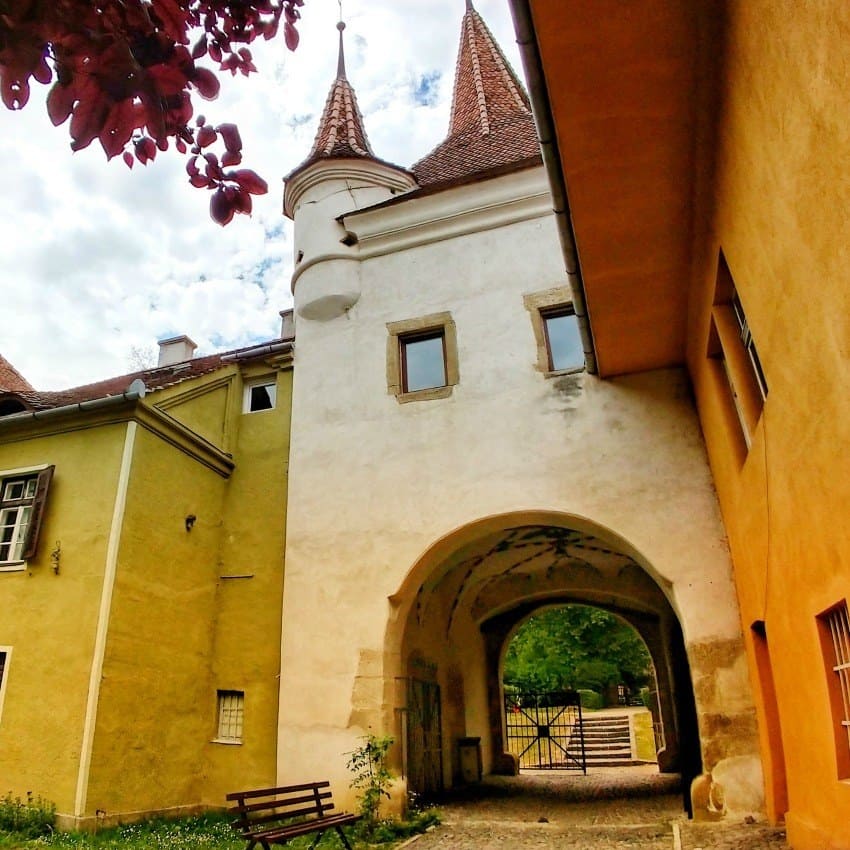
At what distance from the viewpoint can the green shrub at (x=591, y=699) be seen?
98.1 ft

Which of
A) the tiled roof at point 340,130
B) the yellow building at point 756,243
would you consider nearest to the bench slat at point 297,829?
the yellow building at point 756,243

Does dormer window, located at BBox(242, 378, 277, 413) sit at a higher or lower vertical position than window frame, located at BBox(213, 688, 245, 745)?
higher

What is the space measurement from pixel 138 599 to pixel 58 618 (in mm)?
933

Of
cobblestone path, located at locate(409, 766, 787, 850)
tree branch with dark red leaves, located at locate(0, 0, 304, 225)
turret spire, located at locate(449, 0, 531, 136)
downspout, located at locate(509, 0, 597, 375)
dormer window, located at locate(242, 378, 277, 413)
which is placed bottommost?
cobblestone path, located at locate(409, 766, 787, 850)

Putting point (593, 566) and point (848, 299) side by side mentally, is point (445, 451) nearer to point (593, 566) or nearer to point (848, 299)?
point (593, 566)

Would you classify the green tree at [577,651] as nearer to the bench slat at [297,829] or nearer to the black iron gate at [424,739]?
the black iron gate at [424,739]

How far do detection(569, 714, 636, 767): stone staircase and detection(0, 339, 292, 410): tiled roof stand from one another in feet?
43.4

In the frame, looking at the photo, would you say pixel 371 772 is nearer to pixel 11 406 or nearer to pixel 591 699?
pixel 11 406

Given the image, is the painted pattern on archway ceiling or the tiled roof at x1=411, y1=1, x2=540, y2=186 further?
the tiled roof at x1=411, y1=1, x2=540, y2=186

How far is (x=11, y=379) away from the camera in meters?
14.7

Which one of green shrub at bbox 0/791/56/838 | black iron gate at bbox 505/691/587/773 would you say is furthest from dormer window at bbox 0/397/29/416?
black iron gate at bbox 505/691/587/773

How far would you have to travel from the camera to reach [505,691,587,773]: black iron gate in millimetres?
17750

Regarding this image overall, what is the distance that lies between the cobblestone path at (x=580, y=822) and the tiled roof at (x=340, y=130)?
1016 centimetres

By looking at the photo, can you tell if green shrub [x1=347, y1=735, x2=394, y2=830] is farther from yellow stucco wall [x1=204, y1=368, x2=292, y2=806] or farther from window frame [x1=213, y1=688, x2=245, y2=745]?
window frame [x1=213, y1=688, x2=245, y2=745]
